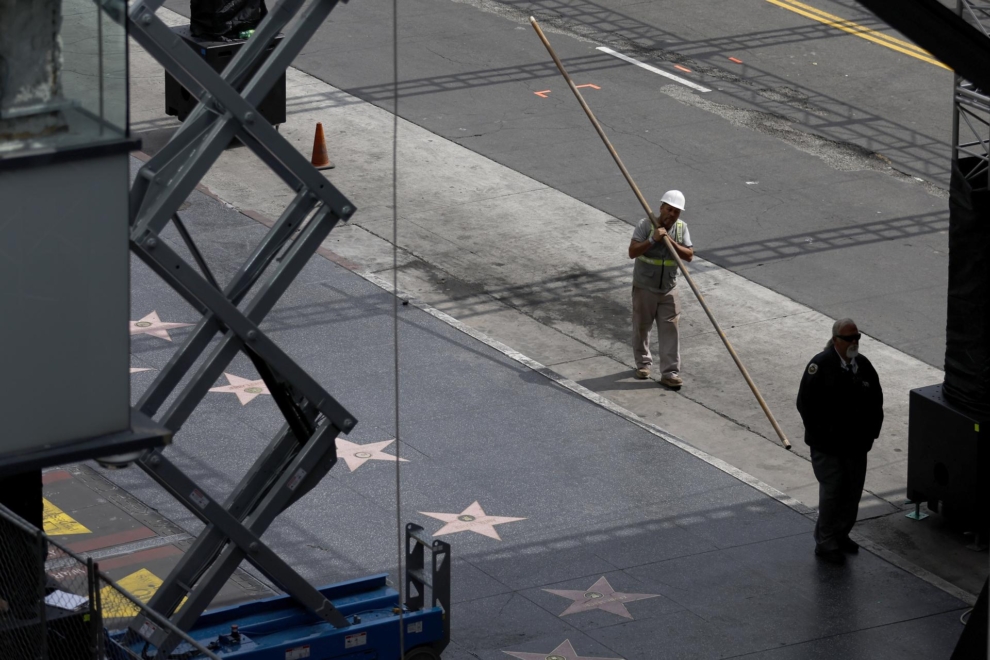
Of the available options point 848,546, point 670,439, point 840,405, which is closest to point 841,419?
point 840,405

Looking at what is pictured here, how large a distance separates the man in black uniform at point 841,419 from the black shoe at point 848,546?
13cm

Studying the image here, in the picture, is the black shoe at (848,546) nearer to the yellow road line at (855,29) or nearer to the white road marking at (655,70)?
the white road marking at (655,70)

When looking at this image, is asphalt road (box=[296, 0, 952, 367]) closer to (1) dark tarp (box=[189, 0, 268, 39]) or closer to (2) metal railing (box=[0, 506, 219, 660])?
(1) dark tarp (box=[189, 0, 268, 39])

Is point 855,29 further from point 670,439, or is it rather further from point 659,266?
point 670,439

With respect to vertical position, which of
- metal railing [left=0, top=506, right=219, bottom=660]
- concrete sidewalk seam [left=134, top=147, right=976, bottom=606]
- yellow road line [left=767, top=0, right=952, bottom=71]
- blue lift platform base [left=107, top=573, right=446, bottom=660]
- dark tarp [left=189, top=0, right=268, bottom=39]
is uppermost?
dark tarp [left=189, top=0, right=268, bottom=39]

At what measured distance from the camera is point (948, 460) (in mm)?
11844

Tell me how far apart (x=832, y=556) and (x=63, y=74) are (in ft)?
21.3

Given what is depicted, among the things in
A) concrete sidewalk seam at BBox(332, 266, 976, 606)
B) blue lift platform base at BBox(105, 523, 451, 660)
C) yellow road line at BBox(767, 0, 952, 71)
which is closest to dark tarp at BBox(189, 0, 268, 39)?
concrete sidewalk seam at BBox(332, 266, 976, 606)

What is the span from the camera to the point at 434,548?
9875mm

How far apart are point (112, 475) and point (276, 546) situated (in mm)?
1800

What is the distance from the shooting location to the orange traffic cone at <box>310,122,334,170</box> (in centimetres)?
1903

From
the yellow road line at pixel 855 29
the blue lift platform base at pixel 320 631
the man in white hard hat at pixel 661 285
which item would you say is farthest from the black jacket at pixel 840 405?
the yellow road line at pixel 855 29

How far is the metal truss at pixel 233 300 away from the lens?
858 centimetres

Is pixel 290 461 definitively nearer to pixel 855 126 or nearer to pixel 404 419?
pixel 404 419
